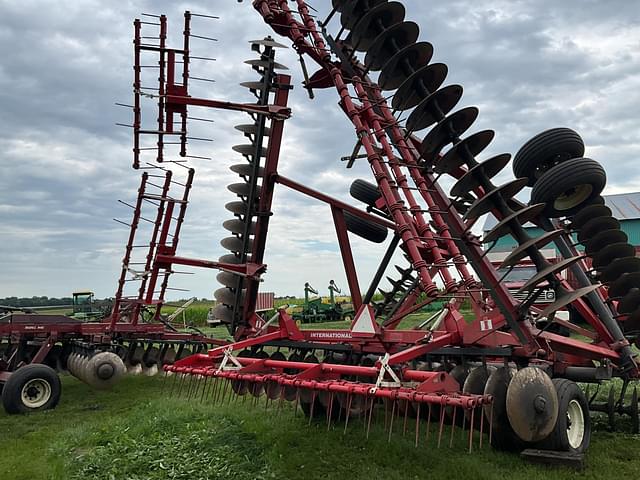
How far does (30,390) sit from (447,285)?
6.31 m

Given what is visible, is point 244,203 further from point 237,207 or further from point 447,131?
point 447,131

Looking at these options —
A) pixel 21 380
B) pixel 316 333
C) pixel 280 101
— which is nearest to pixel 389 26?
pixel 280 101

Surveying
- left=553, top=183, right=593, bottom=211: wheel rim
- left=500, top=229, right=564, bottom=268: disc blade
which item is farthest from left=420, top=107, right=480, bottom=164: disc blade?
left=553, top=183, right=593, bottom=211: wheel rim

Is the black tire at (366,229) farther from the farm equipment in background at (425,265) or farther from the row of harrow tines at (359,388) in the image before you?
the row of harrow tines at (359,388)

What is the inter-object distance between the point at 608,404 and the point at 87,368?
7.27 m

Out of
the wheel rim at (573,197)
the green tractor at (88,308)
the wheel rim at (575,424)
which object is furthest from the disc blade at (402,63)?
the green tractor at (88,308)

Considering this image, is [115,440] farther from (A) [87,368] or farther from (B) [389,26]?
(B) [389,26]

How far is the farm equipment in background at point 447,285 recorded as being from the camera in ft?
15.4

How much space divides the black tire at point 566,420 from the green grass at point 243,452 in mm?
184

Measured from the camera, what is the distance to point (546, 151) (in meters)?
6.43

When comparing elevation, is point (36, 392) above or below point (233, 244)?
below

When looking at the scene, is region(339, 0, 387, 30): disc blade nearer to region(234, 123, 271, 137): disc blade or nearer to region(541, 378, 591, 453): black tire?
region(234, 123, 271, 137): disc blade

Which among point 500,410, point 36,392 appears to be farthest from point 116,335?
point 500,410

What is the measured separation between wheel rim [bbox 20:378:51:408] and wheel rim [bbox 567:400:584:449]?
678 centimetres
